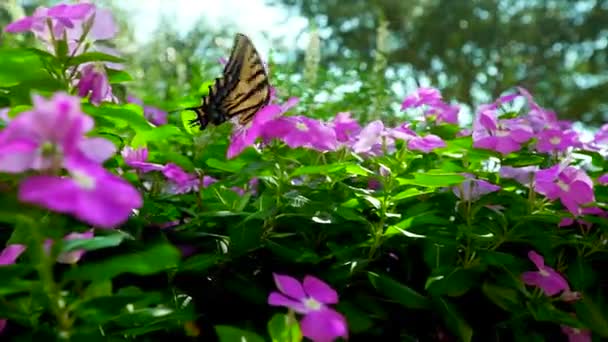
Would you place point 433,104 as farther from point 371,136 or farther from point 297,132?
point 297,132

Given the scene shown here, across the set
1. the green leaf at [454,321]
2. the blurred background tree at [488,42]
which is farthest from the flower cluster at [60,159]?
the blurred background tree at [488,42]

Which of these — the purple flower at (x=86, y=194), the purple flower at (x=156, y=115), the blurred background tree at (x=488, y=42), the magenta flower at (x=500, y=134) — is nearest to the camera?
Result: the purple flower at (x=86, y=194)

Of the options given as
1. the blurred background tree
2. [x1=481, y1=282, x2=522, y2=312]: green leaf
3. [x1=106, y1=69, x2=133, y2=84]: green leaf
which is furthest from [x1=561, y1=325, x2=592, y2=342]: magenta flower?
the blurred background tree

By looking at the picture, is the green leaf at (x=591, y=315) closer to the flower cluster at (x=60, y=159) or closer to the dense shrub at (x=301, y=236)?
the dense shrub at (x=301, y=236)

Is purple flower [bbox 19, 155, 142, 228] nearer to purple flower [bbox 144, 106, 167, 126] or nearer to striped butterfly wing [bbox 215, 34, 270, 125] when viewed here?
striped butterfly wing [bbox 215, 34, 270, 125]

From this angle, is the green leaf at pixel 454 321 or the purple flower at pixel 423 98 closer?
the green leaf at pixel 454 321

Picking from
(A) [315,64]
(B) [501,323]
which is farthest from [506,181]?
(A) [315,64]
